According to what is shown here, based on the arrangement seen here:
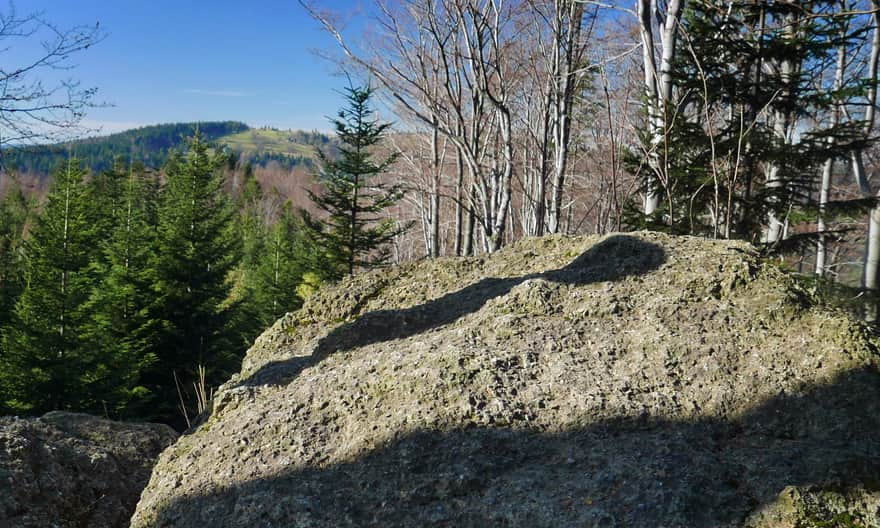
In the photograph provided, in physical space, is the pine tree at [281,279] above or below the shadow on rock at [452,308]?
below

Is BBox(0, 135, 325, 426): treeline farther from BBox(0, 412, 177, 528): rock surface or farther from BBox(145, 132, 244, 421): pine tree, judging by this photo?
BBox(0, 412, 177, 528): rock surface

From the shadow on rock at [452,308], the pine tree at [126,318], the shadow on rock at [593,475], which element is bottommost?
the pine tree at [126,318]

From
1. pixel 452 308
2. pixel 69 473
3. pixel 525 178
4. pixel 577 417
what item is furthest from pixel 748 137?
pixel 525 178

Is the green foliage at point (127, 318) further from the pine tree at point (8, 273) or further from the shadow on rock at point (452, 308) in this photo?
the shadow on rock at point (452, 308)

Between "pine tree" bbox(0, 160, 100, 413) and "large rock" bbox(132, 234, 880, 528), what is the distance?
9968 millimetres

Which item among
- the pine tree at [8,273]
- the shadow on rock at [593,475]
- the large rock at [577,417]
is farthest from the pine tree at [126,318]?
the shadow on rock at [593,475]

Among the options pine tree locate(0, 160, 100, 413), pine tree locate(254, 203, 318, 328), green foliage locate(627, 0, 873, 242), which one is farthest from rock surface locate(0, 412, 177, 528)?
pine tree locate(254, 203, 318, 328)

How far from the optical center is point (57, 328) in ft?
36.5

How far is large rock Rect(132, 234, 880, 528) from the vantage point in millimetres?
1836

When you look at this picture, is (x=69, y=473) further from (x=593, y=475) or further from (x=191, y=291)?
(x=191, y=291)

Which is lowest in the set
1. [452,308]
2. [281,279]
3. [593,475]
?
[281,279]

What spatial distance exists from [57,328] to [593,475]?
1244cm

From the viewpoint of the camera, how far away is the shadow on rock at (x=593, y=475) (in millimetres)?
1775

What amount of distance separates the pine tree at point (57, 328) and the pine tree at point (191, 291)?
6.03 ft
